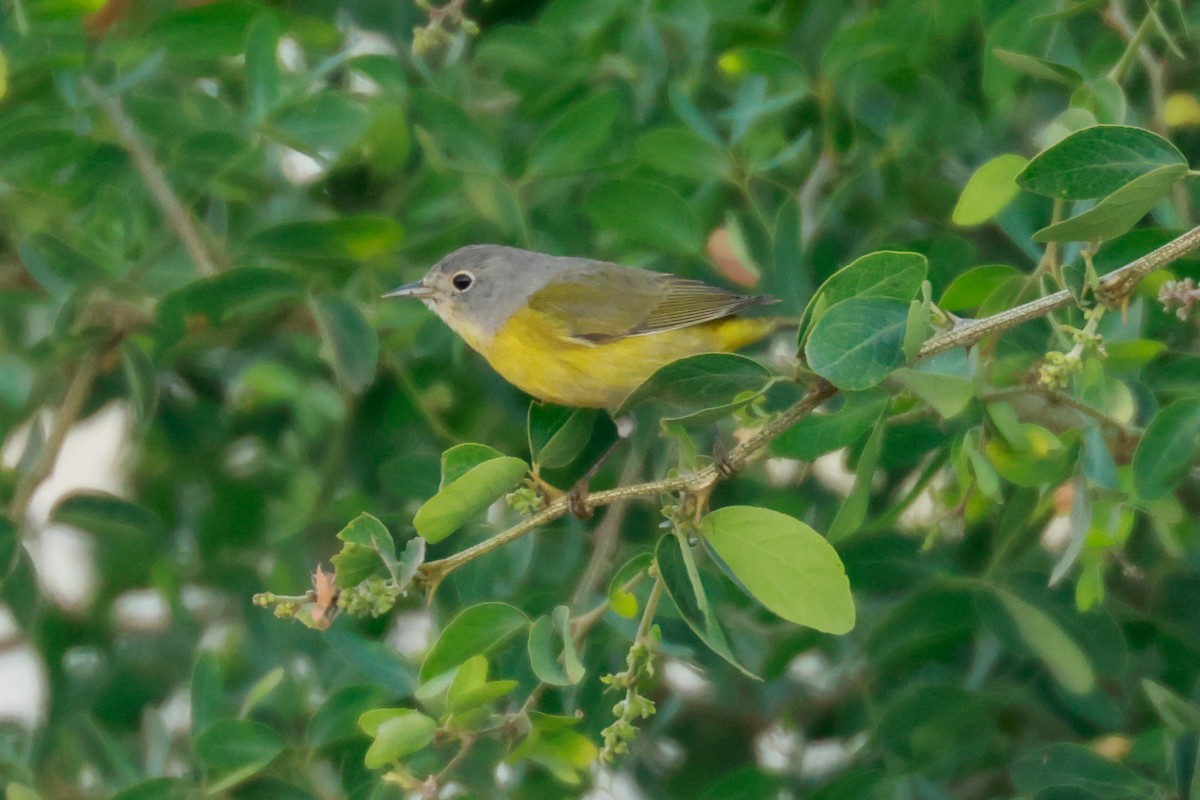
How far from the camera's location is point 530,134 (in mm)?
3215

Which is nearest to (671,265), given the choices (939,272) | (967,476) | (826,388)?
(939,272)

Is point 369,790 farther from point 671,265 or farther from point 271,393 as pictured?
point 671,265

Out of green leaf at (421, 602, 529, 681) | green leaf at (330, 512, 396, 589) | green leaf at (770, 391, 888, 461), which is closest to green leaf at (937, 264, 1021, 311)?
green leaf at (770, 391, 888, 461)

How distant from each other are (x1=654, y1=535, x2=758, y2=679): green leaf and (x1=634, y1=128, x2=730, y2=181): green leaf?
1121mm

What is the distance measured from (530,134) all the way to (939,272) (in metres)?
1.09

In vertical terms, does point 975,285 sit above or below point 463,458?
above

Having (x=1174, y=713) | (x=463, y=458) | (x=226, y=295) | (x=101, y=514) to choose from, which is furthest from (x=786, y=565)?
(x=101, y=514)

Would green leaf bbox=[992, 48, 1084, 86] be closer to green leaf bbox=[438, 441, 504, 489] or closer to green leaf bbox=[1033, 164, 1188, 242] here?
green leaf bbox=[1033, 164, 1188, 242]

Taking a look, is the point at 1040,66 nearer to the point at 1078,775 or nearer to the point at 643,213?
the point at 643,213

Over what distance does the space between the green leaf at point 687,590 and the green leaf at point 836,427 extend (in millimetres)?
332

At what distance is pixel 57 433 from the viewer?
279cm

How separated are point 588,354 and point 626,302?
0.25m

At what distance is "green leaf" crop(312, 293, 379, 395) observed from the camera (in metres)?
2.49

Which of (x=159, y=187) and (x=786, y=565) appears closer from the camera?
(x=786, y=565)
